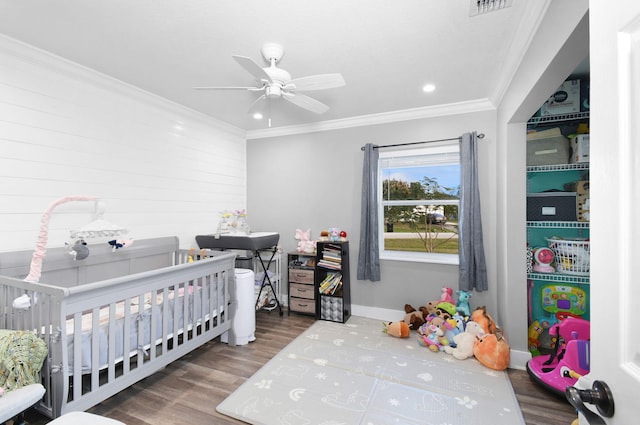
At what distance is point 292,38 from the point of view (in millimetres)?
1951

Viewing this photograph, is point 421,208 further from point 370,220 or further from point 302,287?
point 302,287

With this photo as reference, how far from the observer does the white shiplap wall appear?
6.74 ft

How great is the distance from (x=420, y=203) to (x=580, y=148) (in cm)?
148

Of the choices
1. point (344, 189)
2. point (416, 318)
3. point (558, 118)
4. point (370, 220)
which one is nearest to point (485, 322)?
point (416, 318)

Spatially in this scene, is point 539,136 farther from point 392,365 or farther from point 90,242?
point 90,242

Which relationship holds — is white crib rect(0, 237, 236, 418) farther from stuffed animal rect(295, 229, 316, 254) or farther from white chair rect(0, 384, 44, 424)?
stuffed animal rect(295, 229, 316, 254)

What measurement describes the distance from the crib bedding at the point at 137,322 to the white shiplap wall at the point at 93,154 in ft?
2.62

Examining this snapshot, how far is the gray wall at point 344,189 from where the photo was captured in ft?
10.2

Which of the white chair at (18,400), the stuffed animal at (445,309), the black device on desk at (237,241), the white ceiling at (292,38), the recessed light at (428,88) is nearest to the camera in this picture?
the white chair at (18,400)

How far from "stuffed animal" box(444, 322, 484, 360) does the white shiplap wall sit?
115 inches

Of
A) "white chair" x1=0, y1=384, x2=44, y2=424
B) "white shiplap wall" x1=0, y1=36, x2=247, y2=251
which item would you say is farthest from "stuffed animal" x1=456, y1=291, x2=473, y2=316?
"white chair" x1=0, y1=384, x2=44, y2=424

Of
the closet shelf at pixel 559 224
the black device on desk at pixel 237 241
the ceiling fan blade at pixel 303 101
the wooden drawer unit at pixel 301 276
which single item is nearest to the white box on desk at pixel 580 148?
the closet shelf at pixel 559 224

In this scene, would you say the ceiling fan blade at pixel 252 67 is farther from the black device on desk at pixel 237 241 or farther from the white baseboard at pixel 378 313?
the white baseboard at pixel 378 313

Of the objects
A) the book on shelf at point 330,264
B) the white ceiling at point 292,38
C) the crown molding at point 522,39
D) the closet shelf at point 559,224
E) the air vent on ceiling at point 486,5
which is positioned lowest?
the book on shelf at point 330,264
